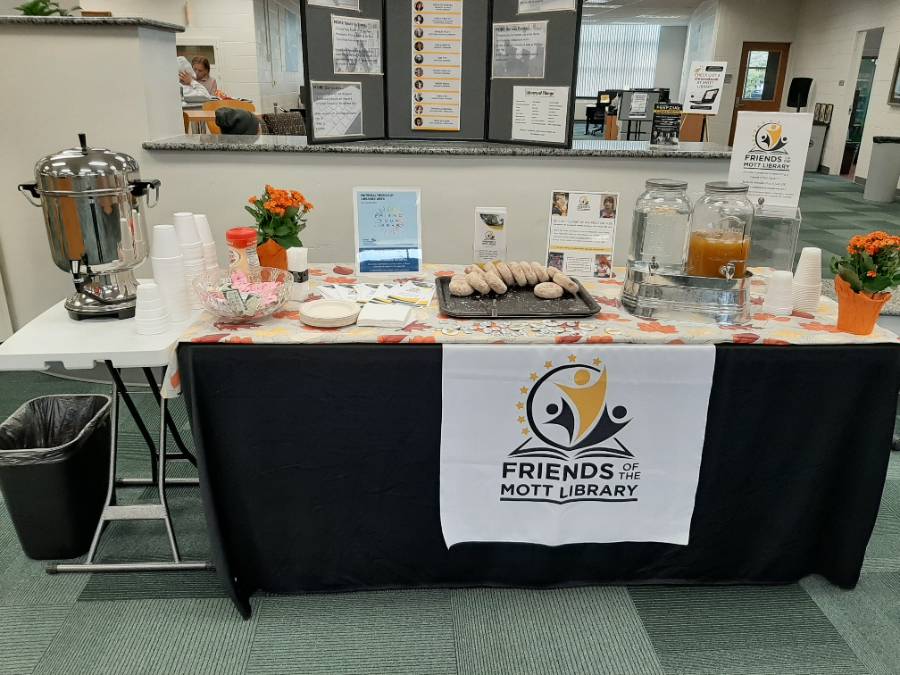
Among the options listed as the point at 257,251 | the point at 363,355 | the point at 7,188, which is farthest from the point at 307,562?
the point at 7,188

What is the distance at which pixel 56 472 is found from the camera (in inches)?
70.7

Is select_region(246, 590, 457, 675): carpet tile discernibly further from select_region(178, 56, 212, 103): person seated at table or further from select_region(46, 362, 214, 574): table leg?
select_region(178, 56, 212, 103): person seated at table

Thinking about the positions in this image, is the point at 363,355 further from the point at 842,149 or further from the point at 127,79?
the point at 842,149

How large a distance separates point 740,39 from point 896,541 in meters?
12.8

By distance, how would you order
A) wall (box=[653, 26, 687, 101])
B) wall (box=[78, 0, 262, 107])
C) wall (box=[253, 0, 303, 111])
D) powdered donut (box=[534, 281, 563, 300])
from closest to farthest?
powdered donut (box=[534, 281, 563, 300])
wall (box=[78, 0, 262, 107])
wall (box=[253, 0, 303, 111])
wall (box=[653, 26, 687, 101])

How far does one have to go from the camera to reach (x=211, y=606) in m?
1.72

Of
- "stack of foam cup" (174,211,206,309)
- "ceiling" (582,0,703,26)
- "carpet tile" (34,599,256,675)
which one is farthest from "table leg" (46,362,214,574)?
"ceiling" (582,0,703,26)

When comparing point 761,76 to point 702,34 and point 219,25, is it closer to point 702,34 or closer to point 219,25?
point 702,34

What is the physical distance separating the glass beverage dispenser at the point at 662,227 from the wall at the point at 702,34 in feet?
36.8

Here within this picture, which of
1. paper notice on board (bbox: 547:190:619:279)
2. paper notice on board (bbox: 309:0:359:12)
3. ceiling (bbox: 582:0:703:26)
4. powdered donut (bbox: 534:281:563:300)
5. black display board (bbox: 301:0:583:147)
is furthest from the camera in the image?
ceiling (bbox: 582:0:703:26)

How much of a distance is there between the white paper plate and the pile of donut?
300mm

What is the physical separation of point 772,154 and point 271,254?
1.53 meters

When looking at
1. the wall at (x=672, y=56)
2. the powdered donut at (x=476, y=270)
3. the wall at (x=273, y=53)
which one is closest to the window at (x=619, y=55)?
the wall at (x=672, y=56)

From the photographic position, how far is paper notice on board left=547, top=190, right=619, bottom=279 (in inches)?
74.5
